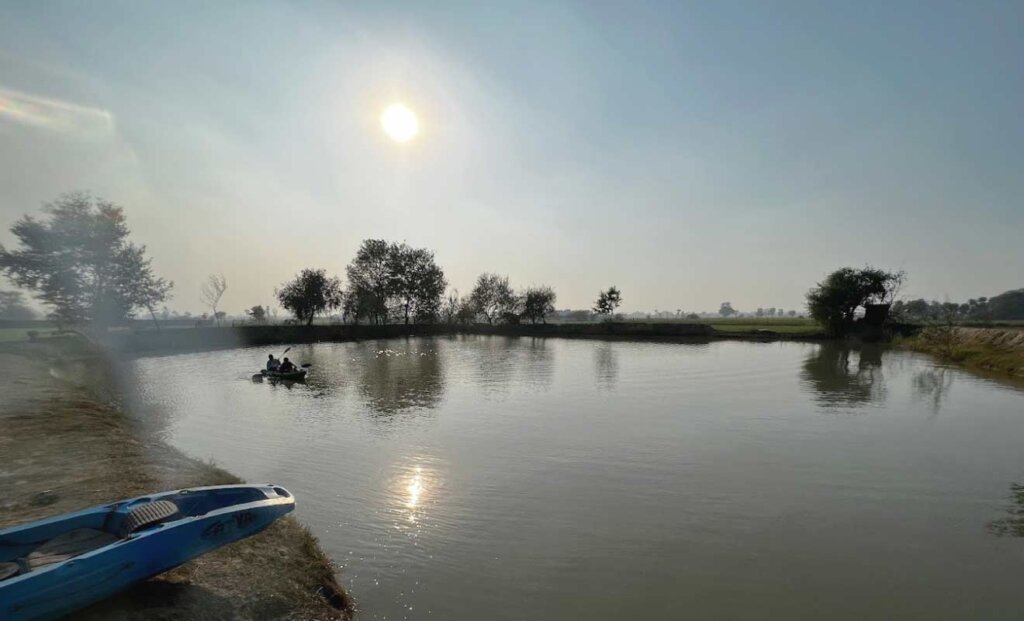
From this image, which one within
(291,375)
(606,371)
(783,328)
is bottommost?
(606,371)

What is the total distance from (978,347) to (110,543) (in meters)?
49.4

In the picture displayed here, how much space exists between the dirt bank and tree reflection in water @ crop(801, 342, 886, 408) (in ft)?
62.6

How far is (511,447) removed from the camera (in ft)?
40.9

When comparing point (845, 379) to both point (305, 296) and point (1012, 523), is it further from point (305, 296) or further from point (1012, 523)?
point (305, 296)

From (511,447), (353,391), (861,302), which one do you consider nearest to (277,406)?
(353,391)

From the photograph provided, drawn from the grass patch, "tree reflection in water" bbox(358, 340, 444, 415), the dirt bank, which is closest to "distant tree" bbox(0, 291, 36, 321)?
"tree reflection in water" bbox(358, 340, 444, 415)

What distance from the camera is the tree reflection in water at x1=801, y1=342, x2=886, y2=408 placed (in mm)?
20031

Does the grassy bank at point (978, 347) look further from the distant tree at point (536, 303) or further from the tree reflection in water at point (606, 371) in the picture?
the distant tree at point (536, 303)

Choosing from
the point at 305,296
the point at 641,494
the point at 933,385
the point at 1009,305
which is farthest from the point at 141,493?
the point at 1009,305

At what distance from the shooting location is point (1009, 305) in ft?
393

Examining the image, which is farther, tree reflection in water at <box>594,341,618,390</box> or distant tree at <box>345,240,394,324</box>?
distant tree at <box>345,240,394,324</box>

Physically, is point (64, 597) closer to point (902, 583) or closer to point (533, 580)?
point (533, 580)

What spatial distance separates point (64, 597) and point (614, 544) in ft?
20.2

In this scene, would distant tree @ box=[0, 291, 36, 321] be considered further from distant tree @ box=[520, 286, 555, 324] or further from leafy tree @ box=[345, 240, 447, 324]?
distant tree @ box=[520, 286, 555, 324]
